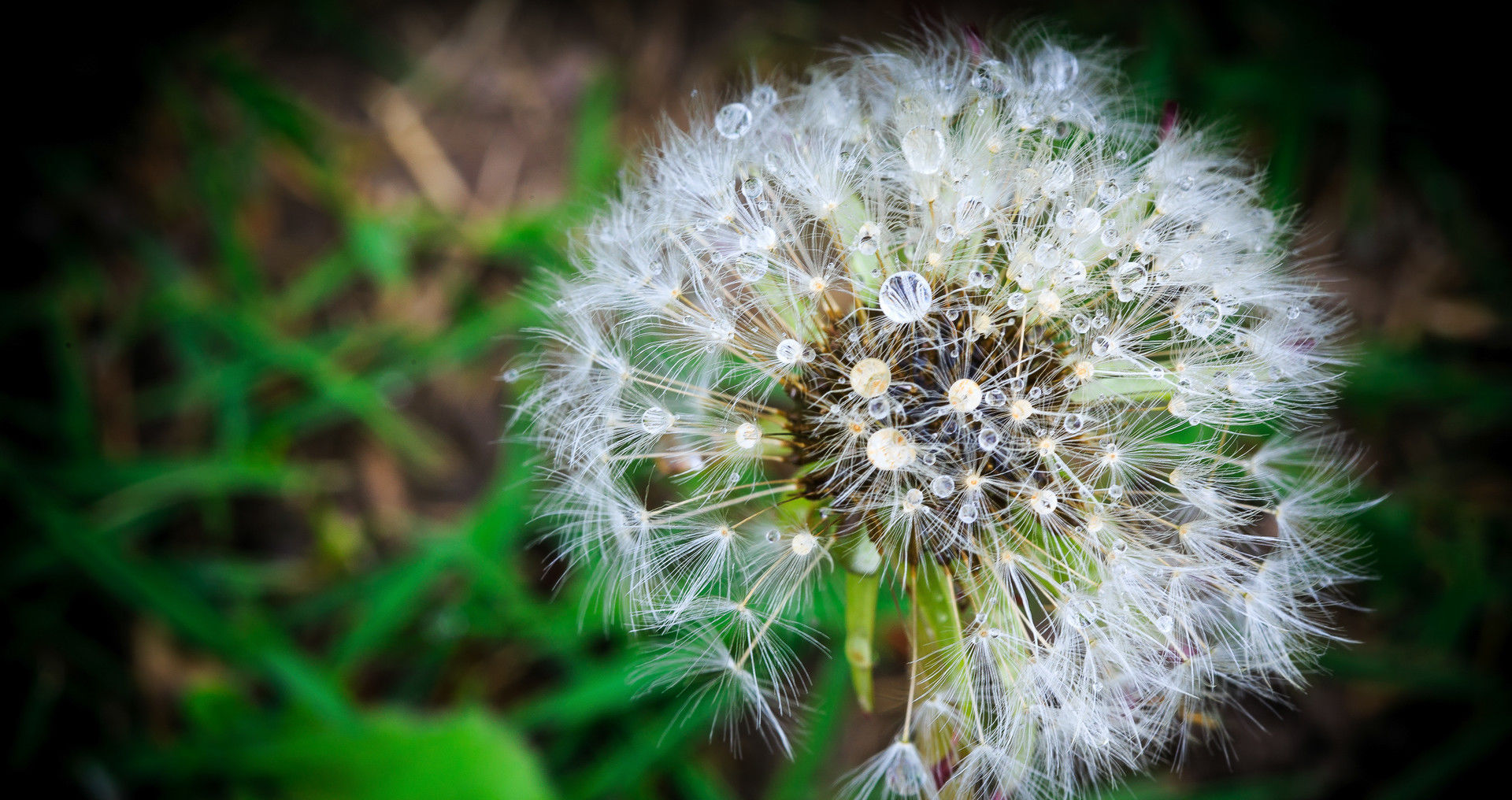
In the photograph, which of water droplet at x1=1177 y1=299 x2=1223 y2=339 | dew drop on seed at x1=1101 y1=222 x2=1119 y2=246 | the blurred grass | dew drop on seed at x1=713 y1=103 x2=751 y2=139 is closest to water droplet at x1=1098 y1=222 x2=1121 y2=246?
dew drop on seed at x1=1101 y1=222 x2=1119 y2=246

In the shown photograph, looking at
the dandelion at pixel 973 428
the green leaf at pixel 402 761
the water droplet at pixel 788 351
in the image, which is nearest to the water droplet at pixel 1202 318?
the dandelion at pixel 973 428

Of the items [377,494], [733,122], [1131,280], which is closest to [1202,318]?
[1131,280]

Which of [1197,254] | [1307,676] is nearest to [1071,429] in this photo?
[1197,254]

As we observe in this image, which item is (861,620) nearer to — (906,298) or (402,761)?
(906,298)

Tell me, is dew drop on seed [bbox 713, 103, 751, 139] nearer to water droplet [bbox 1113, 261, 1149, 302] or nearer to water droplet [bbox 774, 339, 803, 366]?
water droplet [bbox 774, 339, 803, 366]

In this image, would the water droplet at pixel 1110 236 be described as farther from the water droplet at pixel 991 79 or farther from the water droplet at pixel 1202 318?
the water droplet at pixel 991 79
